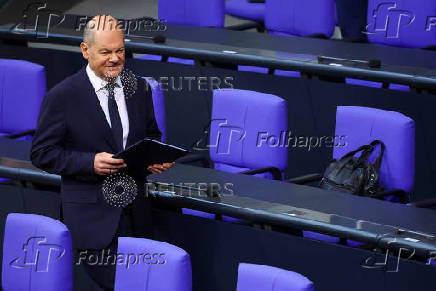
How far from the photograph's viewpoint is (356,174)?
4.69 meters

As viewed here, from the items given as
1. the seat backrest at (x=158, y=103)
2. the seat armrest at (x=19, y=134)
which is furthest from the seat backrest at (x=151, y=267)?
the seat armrest at (x=19, y=134)

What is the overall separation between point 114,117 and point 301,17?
294 cm

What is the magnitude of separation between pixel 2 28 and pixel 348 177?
295 cm

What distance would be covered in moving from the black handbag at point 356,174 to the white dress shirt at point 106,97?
1.16 metres

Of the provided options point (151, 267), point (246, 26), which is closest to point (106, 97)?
point (151, 267)

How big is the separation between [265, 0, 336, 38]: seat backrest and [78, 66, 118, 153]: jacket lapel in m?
2.86

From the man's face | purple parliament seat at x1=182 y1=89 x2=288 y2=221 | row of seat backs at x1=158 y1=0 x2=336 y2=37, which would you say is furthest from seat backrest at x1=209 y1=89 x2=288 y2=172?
row of seat backs at x1=158 y1=0 x2=336 y2=37

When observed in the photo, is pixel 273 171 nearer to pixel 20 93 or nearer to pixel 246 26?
pixel 20 93

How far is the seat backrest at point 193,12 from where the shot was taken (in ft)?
22.8

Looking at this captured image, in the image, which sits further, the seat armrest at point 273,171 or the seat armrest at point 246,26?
the seat armrest at point 246,26

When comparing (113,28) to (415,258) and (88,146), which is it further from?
(415,258)

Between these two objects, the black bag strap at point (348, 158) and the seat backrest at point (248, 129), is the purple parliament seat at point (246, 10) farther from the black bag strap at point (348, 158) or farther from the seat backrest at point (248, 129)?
the black bag strap at point (348, 158)

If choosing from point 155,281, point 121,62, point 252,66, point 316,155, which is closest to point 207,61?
point 252,66

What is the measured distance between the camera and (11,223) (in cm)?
395
